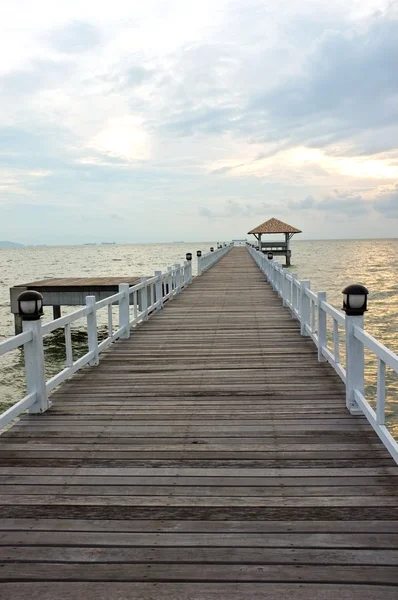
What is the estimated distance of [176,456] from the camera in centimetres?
441

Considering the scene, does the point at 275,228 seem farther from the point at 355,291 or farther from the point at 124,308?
the point at 355,291

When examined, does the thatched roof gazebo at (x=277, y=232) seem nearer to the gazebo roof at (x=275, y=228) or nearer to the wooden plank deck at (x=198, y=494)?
the gazebo roof at (x=275, y=228)

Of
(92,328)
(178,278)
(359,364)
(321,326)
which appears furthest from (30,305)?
(178,278)

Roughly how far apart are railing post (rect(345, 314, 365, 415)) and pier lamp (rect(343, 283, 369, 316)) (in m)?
0.08

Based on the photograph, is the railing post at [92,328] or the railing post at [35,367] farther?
the railing post at [92,328]

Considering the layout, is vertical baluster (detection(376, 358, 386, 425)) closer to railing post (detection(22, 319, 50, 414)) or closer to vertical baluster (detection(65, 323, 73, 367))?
railing post (detection(22, 319, 50, 414))

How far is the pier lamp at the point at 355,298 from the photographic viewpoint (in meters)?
5.32

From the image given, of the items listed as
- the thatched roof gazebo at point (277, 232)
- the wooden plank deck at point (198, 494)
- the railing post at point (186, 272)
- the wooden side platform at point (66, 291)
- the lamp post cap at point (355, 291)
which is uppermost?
the thatched roof gazebo at point (277, 232)

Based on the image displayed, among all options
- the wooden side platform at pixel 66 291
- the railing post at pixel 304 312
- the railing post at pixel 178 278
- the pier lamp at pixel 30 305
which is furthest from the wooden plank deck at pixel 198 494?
the wooden side platform at pixel 66 291

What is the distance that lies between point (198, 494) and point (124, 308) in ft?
21.1

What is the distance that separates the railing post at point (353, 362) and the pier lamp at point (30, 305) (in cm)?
330

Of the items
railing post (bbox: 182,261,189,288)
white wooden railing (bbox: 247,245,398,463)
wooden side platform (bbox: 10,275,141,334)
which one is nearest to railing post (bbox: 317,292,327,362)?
white wooden railing (bbox: 247,245,398,463)

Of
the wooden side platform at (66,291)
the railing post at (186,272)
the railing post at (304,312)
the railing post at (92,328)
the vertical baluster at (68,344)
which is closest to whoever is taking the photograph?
the vertical baluster at (68,344)

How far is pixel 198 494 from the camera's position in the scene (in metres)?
3.74
